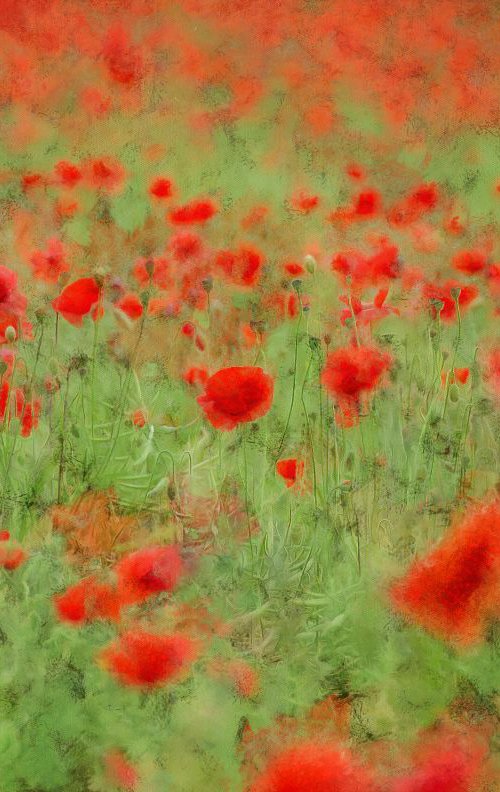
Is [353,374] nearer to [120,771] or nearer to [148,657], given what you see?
[148,657]

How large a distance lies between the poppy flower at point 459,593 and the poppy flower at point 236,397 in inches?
12.6

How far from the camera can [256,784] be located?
2.89 ft

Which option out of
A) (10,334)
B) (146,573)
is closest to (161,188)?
(10,334)

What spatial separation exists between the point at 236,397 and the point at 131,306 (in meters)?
0.31

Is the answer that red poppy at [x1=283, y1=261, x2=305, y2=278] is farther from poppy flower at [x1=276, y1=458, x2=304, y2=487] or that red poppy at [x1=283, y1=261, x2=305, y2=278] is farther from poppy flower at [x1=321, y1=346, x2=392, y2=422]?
poppy flower at [x1=276, y1=458, x2=304, y2=487]

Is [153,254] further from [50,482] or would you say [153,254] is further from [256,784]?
[256,784]

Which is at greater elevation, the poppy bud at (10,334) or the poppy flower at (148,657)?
the poppy bud at (10,334)

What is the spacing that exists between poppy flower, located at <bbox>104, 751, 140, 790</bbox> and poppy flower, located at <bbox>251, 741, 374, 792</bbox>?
0.42ft

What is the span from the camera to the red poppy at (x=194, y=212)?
1418 millimetres

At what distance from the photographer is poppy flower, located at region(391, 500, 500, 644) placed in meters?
0.94

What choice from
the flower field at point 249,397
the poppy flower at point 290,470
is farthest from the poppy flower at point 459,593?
the poppy flower at point 290,470

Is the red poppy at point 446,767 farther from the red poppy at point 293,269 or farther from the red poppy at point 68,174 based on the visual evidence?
the red poppy at point 68,174

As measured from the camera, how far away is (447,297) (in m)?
1.33

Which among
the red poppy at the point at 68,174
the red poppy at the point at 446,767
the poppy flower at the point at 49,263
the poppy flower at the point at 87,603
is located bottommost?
the poppy flower at the point at 87,603
